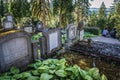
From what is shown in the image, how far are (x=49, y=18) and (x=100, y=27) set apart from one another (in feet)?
37.0

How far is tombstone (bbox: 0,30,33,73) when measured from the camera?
576 centimetres

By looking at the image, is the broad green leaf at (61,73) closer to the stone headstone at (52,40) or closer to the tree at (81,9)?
the stone headstone at (52,40)

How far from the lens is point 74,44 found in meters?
10.1

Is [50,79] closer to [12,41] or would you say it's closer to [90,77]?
[90,77]

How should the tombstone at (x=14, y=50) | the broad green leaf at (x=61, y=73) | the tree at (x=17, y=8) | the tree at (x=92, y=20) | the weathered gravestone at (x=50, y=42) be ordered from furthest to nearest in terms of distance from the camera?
the tree at (x=92, y=20) → the tree at (x=17, y=8) → the weathered gravestone at (x=50, y=42) → the tombstone at (x=14, y=50) → the broad green leaf at (x=61, y=73)

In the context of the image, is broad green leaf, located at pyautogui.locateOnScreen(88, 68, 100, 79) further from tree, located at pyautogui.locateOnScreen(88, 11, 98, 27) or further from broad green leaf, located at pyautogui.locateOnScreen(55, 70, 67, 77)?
tree, located at pyautogui.locateOnScreen(88, 11, 98, 27)

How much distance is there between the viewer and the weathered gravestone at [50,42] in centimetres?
797

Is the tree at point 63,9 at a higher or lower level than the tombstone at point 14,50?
higher

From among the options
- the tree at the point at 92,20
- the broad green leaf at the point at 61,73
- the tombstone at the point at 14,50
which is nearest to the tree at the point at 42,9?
the tombstone at the point at 14,50

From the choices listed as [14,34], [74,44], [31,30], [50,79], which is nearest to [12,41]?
[14,34]

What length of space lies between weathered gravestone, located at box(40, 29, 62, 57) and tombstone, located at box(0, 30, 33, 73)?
3.75 ft

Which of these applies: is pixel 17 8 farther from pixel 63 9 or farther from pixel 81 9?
pixel 81 9

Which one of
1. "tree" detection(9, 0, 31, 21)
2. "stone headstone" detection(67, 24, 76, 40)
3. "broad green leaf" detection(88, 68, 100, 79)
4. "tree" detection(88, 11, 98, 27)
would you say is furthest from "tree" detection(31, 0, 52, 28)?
"tree" detection(88, 11, 98, 27)

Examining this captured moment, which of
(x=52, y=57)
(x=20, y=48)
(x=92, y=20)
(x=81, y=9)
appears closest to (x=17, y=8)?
(x=81, y=9)
